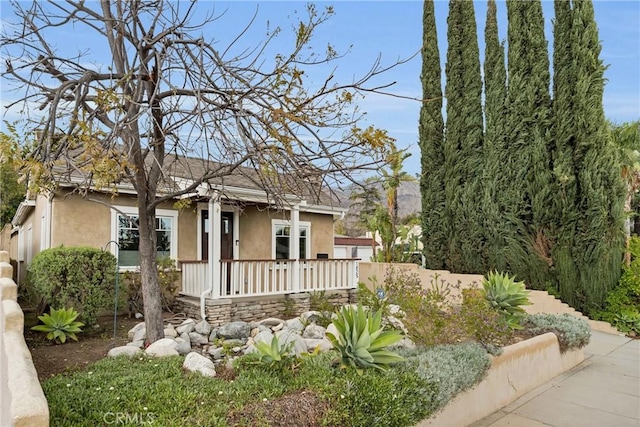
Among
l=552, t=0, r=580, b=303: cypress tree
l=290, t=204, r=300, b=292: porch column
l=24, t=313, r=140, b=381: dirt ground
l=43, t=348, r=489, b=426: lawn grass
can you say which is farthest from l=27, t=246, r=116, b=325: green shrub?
l=552, t=0, r=580, b=303: cypress tree

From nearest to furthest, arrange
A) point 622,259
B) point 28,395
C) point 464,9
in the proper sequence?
point 28,395 → point 622,259 → point 464,9

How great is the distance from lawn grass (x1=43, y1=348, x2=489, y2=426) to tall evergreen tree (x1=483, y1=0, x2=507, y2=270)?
8900 millimetres

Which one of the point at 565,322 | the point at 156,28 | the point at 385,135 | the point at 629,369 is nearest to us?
the point at 385,135

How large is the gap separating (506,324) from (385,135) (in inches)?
151

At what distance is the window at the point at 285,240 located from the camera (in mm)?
13070

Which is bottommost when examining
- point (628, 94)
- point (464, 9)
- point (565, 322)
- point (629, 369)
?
point (629, 369)

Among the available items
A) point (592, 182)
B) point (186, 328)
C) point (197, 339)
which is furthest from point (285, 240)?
point (592, 182)

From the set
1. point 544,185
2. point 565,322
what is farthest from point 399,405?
point 544,185

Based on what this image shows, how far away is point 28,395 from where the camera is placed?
235 centimetres

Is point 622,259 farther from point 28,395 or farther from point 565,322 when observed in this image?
point 28,395

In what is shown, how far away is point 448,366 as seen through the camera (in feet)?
14.4

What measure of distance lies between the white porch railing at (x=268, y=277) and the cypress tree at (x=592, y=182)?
20.2ft

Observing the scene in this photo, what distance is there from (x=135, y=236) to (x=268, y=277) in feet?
11.9

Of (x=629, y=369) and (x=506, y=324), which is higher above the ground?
(x=506, y=324)
